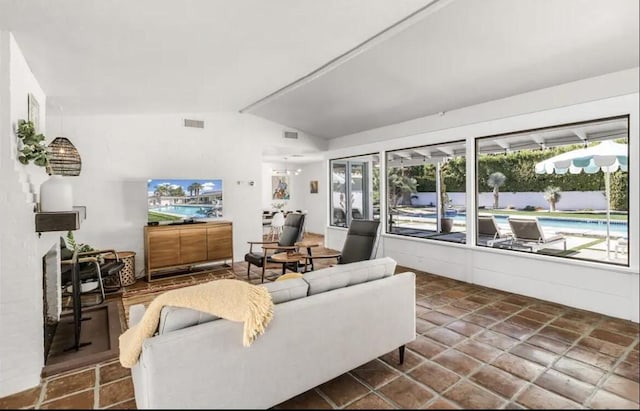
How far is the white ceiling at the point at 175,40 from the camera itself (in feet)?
6.94

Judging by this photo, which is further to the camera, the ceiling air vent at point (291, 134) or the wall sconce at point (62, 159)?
the ceiling air vent at point (291, 134)

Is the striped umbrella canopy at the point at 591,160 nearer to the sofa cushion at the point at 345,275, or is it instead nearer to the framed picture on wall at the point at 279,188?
the sofa cushion at the point at 345,275

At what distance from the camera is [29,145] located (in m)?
2.30

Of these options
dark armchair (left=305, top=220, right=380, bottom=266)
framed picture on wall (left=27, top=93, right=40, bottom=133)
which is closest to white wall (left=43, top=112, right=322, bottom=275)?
framed picture on wall (left=27, top=93, right=40, bottom=133)

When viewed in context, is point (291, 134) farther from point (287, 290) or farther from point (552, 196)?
point (287, 290)

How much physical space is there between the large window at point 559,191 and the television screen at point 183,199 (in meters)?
4.20

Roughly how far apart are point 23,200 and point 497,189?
4.85 meters

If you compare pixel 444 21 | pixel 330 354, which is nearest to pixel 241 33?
pixel 444 21

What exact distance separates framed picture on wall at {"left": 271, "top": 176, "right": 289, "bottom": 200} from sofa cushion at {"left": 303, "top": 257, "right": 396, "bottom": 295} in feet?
25.8

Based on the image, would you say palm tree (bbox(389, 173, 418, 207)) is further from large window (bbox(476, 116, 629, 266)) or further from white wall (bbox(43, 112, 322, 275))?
white wall (bbox(43, 112, 322, 275))

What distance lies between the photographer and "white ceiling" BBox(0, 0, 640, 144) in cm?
226

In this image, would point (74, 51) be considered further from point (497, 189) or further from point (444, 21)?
point (497, 189)

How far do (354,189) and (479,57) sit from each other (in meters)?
4.13

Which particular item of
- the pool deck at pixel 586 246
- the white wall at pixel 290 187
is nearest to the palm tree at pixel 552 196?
the pool deck at pixel 586 246
